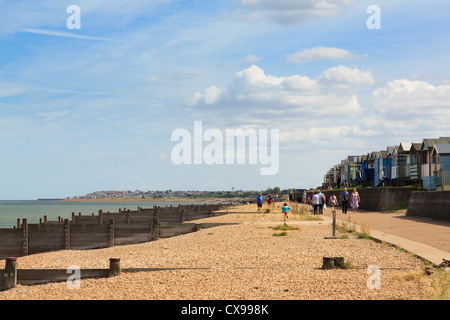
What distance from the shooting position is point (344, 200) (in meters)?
37.6

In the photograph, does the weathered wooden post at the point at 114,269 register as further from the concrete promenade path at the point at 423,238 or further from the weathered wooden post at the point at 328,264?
the concrete promenade path at the point at 423,238

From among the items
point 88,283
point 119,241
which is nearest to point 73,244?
point 119,241

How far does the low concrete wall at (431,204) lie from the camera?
26766 mm

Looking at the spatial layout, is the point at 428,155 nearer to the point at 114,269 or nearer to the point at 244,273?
the point at 244,273

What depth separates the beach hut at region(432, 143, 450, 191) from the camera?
3553cm

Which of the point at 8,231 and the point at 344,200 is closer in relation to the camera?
the point at 8,231

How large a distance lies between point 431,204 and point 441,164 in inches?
524

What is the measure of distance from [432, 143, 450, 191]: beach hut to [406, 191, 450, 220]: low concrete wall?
4.22 m

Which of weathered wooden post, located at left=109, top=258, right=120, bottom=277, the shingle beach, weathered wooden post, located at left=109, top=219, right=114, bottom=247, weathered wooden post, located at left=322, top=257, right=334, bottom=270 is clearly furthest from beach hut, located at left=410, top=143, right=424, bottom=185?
weathered wooden post, located at left=109, top=258, right=120, bottom=277

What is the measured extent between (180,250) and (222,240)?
2998mm
